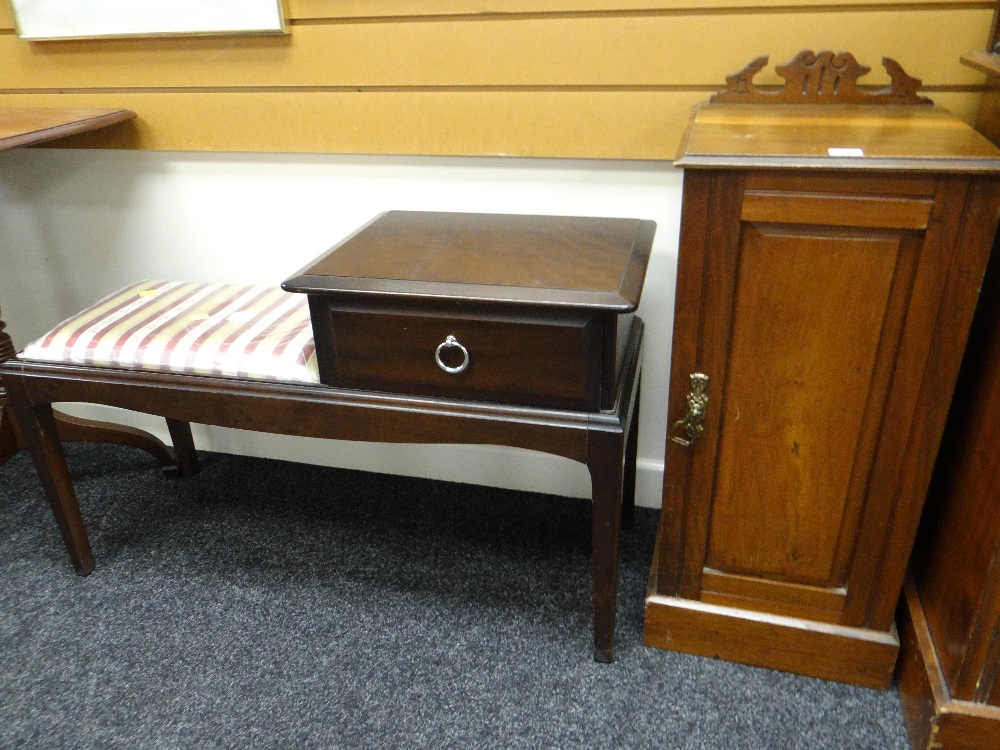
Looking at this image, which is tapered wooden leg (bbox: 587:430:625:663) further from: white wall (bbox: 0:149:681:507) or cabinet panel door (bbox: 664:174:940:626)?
white wall (bbox: 0:149:681:507)

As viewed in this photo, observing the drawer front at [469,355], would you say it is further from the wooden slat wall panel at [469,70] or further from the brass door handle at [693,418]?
the wooden slat wall panel at [469,70]

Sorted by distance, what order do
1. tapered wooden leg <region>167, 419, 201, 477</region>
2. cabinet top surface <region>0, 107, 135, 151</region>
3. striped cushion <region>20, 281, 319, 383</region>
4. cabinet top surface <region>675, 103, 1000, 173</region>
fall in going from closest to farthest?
cabinet top surface <region>675, 103, 1000, 173</region>
striped cushion <region>20, 281, 319, 383</region>
cabinet top surface <region>0, 107, 135, 151</region>
tapered wooden leg <region>167, 419, 201, 477</region>

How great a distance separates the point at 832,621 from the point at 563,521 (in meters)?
0.63

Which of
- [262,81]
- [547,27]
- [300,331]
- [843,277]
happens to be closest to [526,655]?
[300,331]

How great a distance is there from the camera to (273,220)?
178 cm

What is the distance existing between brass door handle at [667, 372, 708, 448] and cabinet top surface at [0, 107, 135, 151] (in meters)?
1.28

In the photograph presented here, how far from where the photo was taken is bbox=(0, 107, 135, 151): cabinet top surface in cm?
147

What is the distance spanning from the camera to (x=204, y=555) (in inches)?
67.5

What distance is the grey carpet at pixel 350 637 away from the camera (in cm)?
130

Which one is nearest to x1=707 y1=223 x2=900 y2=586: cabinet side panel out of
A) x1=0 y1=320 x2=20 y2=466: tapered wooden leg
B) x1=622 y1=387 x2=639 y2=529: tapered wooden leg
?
x1=622 y1=387 x2=639 y2=529: tapered wooden leg

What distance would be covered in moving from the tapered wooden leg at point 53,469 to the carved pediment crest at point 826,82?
4.65ft

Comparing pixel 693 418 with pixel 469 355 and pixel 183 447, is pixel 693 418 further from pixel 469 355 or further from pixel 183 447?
pixel 183 447

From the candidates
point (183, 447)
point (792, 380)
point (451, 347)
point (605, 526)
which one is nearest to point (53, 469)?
point (183, 447)

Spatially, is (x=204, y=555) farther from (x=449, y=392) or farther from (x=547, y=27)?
(x=547, y=27)
